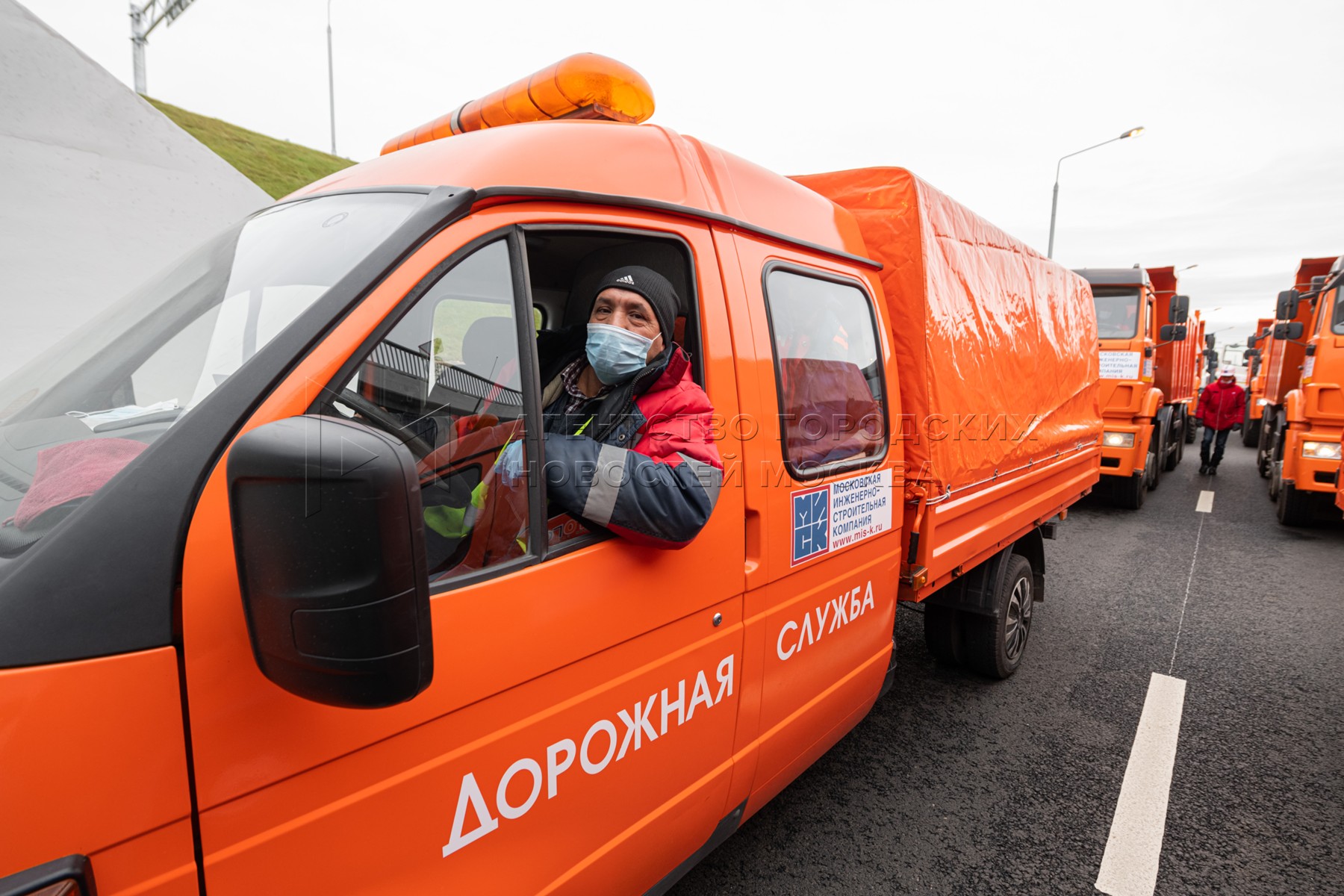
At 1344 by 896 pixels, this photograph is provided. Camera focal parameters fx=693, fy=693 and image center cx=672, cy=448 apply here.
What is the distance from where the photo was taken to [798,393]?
7.28ft

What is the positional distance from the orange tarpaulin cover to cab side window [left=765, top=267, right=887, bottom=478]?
23cm

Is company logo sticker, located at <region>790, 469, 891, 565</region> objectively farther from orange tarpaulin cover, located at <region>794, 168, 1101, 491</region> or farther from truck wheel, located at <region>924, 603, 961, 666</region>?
truck wheel, located at <region>924, 603, 961, 666</region>

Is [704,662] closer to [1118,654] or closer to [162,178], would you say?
[1118,654]

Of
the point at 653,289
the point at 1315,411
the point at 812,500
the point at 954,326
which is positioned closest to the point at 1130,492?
the point at 1315,411

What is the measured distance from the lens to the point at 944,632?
3.93 metres

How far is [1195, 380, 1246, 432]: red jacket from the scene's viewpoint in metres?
11.1

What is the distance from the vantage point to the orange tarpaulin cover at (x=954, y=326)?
2789mm

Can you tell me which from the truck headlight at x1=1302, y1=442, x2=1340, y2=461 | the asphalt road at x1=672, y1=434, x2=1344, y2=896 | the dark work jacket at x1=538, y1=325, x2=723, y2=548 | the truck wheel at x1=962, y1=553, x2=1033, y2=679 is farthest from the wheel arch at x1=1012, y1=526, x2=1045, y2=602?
the truck headlight at x1=1302, y1=442, x2=1340, y2=461

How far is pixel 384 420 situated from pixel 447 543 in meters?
0.25

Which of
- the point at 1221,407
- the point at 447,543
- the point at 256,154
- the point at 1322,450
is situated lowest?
the point at 1322,450

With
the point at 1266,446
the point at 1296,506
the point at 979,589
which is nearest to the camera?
A: the point at 979,589

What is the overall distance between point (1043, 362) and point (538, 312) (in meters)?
3.17

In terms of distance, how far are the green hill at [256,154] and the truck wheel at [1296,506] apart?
15.1 m

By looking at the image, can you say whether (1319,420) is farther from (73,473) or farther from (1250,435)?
(1250,435)
